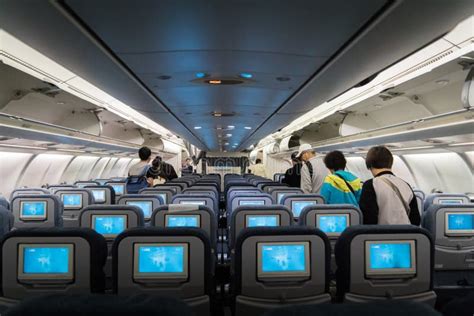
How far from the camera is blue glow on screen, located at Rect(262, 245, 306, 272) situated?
3129mm

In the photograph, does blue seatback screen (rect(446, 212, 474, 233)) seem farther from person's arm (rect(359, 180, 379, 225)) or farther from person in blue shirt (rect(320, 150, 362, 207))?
person's arm (rect(359, 180, 379, 225))

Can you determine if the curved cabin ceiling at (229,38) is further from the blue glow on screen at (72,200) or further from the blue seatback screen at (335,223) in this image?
the blue glow on screen at (72,200)

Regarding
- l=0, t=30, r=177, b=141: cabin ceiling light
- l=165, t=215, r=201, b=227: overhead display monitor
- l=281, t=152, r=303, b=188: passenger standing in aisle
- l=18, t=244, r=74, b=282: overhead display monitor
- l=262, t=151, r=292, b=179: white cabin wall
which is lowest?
l=18, t=244, r=74, b=282: overhead display monitor

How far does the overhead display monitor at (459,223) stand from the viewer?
5539 millimetres

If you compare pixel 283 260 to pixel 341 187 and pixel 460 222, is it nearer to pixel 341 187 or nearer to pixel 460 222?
pixel 341 187

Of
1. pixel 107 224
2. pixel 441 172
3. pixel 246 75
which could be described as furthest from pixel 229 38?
pixel 441 172

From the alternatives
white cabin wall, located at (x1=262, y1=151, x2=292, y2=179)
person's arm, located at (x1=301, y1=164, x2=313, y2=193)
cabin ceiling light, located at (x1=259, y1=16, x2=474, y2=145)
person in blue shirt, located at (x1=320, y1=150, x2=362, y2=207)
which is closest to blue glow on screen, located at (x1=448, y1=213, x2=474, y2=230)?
person in blue shirt, located at (x1=320, y1=150, x2=362, y2=207)

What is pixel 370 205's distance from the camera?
419cm

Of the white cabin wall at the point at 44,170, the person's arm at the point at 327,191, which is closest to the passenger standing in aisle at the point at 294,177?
the person's arm at the point at 327,191

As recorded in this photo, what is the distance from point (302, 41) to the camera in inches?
122

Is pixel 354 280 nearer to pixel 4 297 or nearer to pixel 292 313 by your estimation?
pixel 292 313

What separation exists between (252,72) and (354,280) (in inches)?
85.5

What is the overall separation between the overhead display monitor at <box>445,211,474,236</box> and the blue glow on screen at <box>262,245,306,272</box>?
3.26 metres

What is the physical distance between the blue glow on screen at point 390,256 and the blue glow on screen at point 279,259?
1.76ft
